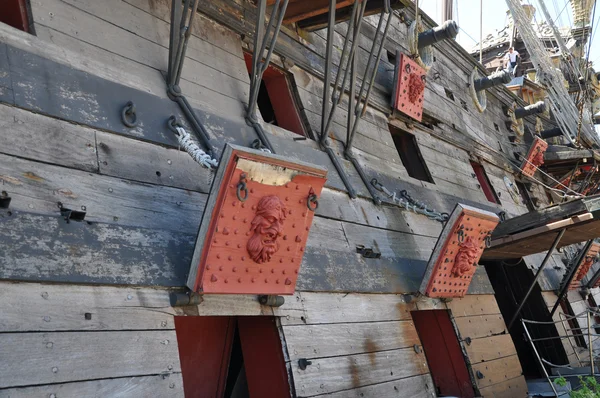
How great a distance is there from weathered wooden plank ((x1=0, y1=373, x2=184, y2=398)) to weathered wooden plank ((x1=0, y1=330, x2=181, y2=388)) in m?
0.02

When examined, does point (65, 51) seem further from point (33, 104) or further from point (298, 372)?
point (298, 372)

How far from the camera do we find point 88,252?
102 inches

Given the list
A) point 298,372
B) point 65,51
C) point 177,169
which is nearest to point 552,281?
point 298,372

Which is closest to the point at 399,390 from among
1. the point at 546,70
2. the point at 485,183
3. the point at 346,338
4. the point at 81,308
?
the point at 346,338

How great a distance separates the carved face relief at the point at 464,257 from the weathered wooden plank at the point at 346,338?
0.76m

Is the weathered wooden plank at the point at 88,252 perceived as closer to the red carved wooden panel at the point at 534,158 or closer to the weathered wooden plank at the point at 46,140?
the weathered wooden plank at the point at 46,140

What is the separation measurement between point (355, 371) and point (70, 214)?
6.96ft

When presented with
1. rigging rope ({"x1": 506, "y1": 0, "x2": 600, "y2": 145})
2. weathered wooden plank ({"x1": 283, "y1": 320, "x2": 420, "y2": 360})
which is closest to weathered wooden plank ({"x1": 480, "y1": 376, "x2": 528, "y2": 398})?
weathered wooden plank ({"x1": 283, "y1": 320, "x2": 420, "y2": 360})

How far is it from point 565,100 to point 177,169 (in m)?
10.1

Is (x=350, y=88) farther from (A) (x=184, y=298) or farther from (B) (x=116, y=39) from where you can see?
(A) (x=184, y=298)

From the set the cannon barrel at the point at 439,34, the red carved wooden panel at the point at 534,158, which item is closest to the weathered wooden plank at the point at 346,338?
the cannon barrel at the point at 439,34

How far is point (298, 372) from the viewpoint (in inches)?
130

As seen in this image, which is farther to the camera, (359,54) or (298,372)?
(359,54)

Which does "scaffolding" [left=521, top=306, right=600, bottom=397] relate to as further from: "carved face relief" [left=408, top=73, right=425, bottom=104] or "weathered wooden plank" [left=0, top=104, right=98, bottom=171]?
"weathered wooden plank" [left=0, top=104, right=98, bottom=171]
